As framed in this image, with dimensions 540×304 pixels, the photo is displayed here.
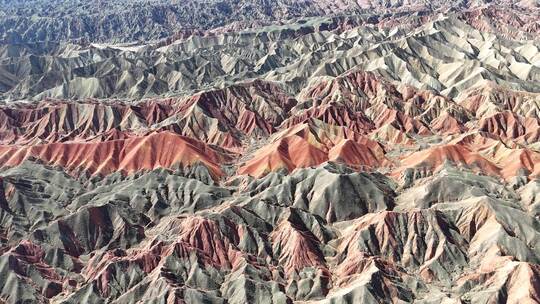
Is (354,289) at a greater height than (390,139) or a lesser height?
greater

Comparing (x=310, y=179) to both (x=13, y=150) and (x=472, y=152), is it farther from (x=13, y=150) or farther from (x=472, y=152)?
(x=13, y=150)

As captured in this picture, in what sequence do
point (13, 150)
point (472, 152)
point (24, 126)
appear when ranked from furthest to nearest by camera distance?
1. point (24, 126)
2. point (13, 150)
3. point (472, 152)

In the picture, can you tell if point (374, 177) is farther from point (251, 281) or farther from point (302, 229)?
point (251, 281)

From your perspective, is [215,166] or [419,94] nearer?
[215,166]

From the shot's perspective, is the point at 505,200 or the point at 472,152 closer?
the point at 505,200

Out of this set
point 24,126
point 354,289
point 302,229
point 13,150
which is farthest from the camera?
point 24,126

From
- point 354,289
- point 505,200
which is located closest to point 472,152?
point 505,200

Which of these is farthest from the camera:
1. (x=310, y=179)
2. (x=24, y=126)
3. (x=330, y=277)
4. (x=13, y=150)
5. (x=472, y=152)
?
(x=24, y=126)

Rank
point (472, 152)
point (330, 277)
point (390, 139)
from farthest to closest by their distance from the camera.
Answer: point (390, 139)
point (472, 152)
point (330, 277)

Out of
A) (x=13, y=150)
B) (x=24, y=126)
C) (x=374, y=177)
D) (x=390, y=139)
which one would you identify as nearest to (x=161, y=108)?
(x=24, y=126)
